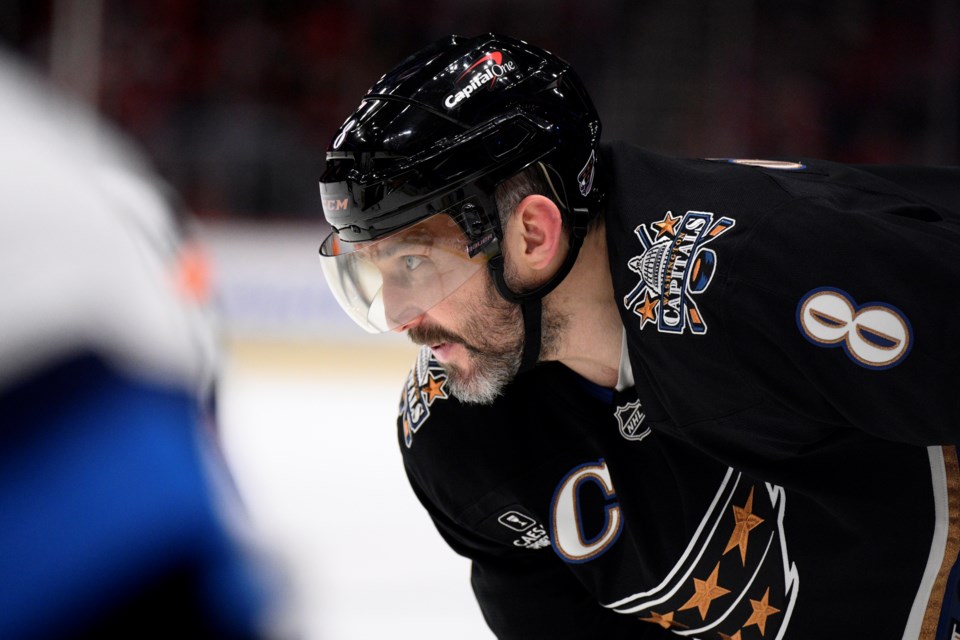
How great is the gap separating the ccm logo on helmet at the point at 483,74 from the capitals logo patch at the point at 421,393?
55cm

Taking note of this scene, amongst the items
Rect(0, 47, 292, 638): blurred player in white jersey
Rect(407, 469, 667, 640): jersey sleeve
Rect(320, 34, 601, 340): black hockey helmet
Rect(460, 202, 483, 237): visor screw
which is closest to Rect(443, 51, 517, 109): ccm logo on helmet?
Rect(320, 34, 601, 340): black hockey helmet

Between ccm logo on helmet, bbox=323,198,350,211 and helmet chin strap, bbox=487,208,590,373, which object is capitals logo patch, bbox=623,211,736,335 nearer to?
helmet chin strap, bbox=487,208,590,373

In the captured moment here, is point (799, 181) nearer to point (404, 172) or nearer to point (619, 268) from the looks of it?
point (619, 268)

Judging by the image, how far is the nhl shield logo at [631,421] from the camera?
1.81 m

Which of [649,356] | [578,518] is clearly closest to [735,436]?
[649,356]

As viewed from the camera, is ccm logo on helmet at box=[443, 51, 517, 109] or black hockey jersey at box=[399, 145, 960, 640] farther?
ccm logo on helmet at box=[443, 51, 517, 109]

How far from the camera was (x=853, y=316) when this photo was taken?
1.33 metres

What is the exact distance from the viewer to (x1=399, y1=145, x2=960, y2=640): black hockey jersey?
133 cm

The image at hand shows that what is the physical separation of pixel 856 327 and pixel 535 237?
600mm

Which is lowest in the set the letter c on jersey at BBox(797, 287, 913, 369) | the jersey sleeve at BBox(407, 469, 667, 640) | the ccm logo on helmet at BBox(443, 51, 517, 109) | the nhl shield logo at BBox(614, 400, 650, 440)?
the jersey sleeve at BBox(407, 469, 667, 640)

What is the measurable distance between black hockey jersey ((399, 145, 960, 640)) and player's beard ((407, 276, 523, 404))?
0.10m

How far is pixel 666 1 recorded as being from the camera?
683 centimetres

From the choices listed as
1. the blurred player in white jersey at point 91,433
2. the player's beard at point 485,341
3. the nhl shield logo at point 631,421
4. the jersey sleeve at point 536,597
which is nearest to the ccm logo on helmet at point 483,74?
the player's beard at point 485,341

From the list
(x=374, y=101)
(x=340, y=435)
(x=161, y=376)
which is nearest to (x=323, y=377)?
(x=340, y=435)
